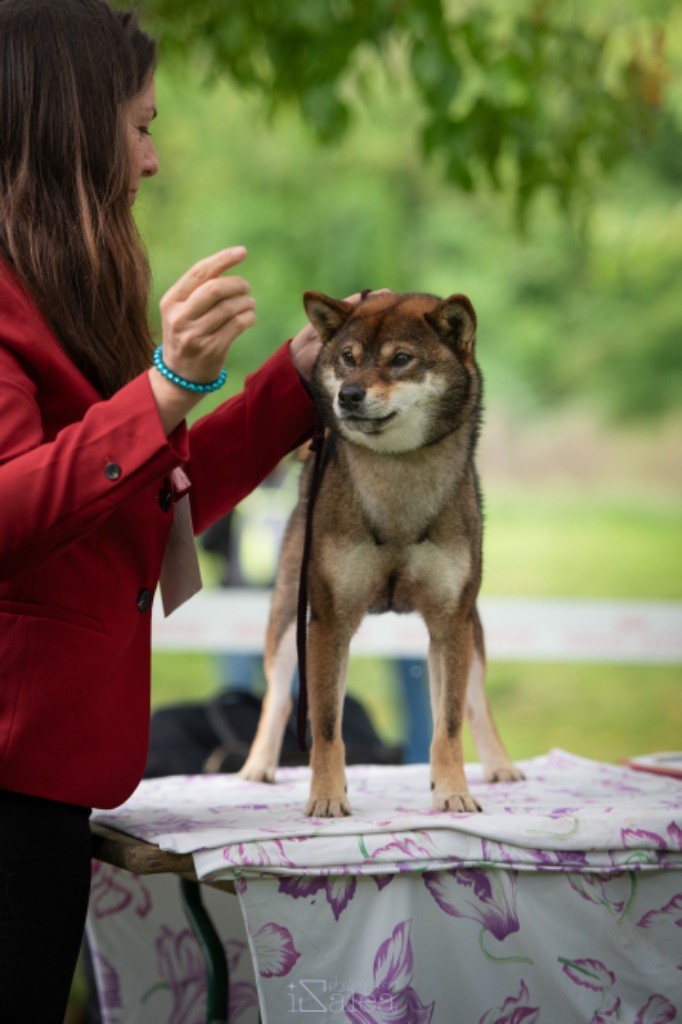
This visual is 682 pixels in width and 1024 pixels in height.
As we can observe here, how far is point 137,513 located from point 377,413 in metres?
0.39

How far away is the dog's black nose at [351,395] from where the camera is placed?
1.73 meters

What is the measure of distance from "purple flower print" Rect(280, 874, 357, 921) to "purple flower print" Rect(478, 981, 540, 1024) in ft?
0.77

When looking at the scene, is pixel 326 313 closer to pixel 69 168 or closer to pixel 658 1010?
pixel 69 168

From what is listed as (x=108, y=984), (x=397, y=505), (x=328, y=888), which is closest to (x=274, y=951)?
(x=328, y=888)

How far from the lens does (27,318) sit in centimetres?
150

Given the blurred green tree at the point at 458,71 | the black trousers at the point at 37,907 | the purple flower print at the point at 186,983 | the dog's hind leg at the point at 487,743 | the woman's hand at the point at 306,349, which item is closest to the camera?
the black trousers at the point at 37,907

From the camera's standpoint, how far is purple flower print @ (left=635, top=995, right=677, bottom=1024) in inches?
62.8

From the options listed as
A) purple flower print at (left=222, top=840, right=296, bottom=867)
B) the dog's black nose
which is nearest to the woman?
purple flower print at (left=222, top=840, right=296, bottom=867)

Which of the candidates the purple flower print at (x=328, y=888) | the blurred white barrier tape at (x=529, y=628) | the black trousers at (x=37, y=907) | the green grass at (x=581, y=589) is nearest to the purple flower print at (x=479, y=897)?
the purple flower print at (x=328, y=888)

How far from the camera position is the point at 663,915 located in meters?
1.65

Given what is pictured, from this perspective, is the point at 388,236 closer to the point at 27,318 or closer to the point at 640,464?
the point at 640,464

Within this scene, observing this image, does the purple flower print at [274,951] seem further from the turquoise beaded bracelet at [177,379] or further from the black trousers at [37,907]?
the turquoise beaded bracelet at [177,379]

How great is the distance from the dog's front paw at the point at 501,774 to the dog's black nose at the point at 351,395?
832 millimetres

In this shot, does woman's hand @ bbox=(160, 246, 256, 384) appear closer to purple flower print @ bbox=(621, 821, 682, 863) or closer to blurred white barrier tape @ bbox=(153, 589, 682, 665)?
purple flower print @ bbox=(621, 821, 682, 863)
